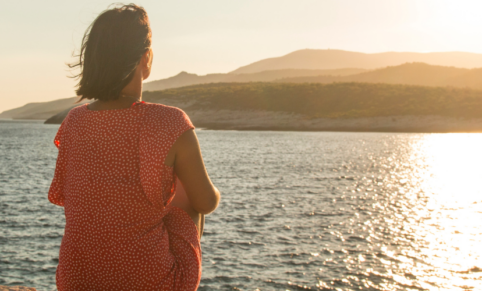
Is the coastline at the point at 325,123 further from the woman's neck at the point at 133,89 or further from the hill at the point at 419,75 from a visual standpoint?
the woman's neck at the point at 133,89

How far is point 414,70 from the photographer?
17838 cm

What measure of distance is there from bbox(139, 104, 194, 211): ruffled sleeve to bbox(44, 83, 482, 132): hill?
284 feet

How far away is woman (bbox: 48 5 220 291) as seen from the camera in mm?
2133

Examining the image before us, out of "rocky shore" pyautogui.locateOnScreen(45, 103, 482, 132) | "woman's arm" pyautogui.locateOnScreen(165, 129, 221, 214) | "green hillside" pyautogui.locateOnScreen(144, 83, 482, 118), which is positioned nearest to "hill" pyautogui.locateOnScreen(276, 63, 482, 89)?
"green hillside" pyautogui.locateOnScreen(144, 83, 482, 118)

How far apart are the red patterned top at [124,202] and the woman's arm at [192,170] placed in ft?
0.13

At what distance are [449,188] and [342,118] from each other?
67.3 m

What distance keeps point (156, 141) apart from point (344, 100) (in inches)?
4213

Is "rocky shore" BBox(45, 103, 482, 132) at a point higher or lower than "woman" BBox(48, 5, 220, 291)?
lower

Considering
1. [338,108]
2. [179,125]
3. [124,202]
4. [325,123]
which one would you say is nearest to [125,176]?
[124,202]

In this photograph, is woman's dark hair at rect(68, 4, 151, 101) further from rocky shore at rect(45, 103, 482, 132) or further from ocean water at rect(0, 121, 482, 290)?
rocky shore at rect(45, 103, 482, 132)

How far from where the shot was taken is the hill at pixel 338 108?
85750 millimetres

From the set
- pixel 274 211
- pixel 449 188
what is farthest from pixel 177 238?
pixel 449 188

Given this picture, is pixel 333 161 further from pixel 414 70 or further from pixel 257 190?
pixel 414 70

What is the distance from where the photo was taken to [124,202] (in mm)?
2143
